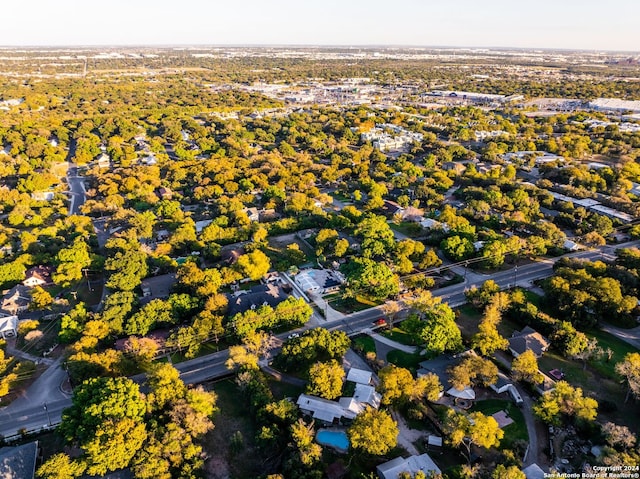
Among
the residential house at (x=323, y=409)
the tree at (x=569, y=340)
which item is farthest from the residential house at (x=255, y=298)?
the tree at (x=569, y=340)

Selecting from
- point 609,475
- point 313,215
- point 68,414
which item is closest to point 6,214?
point 313,215

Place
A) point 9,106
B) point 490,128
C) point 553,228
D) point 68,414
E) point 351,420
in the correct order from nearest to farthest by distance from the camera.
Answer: point 68,414 < point 351,420 < point 553,228 < point 490,128 < point 9,106

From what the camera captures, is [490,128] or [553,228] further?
[490,128]

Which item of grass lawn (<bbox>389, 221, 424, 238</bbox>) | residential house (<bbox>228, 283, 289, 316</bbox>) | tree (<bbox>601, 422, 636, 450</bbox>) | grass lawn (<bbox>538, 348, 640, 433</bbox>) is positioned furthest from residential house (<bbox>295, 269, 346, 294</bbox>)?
tree (<bbox>601, 422, 636, 450</bbox>)

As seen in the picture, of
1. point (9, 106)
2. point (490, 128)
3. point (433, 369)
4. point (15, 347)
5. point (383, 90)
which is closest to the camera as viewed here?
point (433, 369)

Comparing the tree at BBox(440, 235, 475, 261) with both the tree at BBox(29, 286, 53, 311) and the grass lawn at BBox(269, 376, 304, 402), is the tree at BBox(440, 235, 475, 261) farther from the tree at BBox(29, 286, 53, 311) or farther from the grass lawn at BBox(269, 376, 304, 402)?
the tree at BBox(29, 286, 53, 311)

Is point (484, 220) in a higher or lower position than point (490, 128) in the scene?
lower

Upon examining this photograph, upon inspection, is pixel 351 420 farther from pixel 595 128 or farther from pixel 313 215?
pixel 595 128
